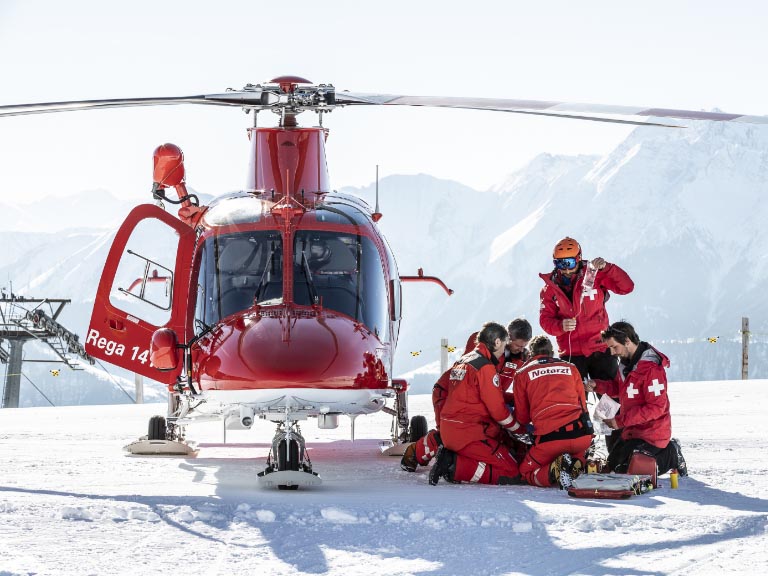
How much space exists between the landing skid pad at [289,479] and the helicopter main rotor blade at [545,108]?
305 cm

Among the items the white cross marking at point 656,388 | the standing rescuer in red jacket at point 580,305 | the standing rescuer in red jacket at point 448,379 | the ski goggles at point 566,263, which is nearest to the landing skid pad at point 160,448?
the standing rescuer in red jacket at point 448,379

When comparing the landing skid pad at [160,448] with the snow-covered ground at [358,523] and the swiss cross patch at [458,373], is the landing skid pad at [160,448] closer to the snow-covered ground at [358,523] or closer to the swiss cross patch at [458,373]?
the snow-covered ground at [358,523]

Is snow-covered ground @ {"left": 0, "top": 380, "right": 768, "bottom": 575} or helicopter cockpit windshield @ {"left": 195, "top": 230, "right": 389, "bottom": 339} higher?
helicopter cockpit windshield @ {"left": 195, "top": 230, "right": 389, "bottom": 339}

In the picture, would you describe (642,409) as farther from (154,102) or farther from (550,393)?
(154,102)

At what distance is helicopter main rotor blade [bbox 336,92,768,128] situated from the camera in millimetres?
7777

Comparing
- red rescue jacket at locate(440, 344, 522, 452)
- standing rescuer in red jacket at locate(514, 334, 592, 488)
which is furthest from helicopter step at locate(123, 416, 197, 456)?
standing rescuer in red jacket at locate(514, 334, 592, 488)

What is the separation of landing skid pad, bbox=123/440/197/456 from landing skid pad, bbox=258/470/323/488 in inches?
123

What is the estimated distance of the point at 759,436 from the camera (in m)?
11.1

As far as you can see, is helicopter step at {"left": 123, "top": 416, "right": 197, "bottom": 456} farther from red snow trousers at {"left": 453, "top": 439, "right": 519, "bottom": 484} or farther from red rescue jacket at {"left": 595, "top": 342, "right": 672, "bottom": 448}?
red rescue jacket at {"left": 595, "top": 342, "right": 672, "bottom": 448}

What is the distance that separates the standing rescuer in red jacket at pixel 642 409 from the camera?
8.23m

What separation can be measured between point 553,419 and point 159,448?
4.16m

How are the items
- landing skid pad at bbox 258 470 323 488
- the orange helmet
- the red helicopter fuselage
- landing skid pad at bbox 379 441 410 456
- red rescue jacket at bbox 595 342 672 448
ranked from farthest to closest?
landing skid pad at bbox 379 441 410 456, the orange helmet, red rescue jacket at bbox 595 342 672 448, the red helicopter fuselage, landing skid pad at bbox 258 470 323 488

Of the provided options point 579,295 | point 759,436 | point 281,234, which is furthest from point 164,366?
point 759,436

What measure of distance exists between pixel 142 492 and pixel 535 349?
2.87 m
